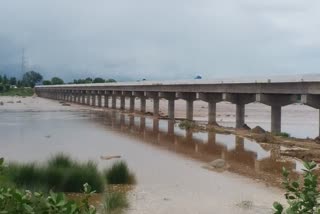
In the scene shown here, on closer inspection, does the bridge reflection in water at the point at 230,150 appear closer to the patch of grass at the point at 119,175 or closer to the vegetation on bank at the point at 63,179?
the patch of grass at the point at 119,175

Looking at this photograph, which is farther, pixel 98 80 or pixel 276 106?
pixel 98 80

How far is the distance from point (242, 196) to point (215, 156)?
9367 millimetres

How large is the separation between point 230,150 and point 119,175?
461 inches

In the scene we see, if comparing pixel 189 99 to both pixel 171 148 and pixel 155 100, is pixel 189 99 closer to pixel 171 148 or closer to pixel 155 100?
pixel 155 100

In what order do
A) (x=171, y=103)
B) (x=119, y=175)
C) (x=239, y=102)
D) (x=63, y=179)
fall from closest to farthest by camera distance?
(x=63, y=179) < (x=119, y=175) < (x=239, y=102) < (x=171, y=103)

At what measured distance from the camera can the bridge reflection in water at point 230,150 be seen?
18.5m

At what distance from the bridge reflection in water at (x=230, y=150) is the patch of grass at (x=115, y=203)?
6.60m

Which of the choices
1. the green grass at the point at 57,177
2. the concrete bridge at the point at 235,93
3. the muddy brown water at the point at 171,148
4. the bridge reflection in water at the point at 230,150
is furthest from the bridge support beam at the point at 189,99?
the green grass at the point at 57,177

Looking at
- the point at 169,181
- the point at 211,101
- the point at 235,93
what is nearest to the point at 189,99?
the point at 211,101

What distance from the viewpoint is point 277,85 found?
104ft

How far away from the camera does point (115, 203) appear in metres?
10.6

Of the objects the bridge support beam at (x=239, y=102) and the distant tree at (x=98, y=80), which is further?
the distant tree at (x=98, y=80)

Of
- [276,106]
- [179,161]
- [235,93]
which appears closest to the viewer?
[179,161]

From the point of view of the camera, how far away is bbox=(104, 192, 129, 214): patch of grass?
10.2m
